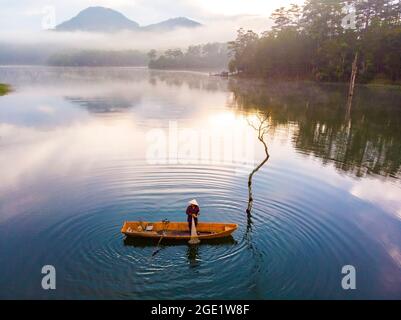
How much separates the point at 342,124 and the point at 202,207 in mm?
36594

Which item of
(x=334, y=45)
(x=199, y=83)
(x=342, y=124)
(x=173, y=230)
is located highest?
(x=334, y=45)

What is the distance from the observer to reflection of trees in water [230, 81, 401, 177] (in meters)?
35.5

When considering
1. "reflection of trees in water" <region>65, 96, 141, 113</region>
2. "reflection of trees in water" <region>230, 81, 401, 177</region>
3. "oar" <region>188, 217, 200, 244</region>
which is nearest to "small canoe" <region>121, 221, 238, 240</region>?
"oar" <region>188, 217, 200, 244</region>

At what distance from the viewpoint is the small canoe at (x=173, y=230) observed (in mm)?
19000

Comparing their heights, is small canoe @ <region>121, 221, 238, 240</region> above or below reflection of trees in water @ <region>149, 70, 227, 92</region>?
below

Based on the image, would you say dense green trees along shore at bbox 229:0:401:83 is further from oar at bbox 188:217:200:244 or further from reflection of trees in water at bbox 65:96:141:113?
oar at bbox 188:217:200:244

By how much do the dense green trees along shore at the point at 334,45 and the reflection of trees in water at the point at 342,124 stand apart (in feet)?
55.0

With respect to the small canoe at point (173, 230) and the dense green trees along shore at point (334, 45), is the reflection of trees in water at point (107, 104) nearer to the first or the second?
the small canoe at point (173, 230)

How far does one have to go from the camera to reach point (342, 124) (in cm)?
5316

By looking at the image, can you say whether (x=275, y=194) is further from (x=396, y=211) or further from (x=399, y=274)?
(x=399, y=274)

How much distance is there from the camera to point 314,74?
120m

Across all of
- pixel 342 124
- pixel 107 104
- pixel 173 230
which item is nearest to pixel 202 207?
pixel 173 230

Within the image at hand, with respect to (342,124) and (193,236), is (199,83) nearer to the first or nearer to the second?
(342,124)

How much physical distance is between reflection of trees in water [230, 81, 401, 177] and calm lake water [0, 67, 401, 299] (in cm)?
37
